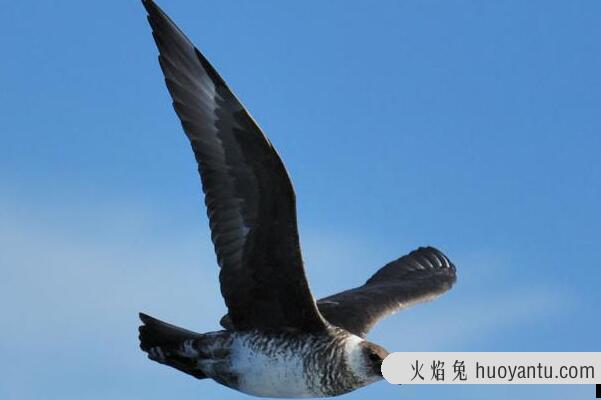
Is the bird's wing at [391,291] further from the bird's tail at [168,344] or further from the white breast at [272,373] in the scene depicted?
the bird's tail at [168,344]

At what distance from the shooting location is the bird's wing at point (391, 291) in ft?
48.6

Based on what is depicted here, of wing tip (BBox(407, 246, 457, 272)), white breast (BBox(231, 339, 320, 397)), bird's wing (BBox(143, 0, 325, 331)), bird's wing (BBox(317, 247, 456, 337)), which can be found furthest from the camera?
wing tip (BBox(407, 246, 457, 272))

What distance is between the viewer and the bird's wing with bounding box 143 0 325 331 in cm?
1245

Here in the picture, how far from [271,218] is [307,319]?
1.20m

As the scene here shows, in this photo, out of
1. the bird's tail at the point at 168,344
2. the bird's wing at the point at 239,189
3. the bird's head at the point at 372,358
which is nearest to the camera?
the bird's wing at the point at 239,189

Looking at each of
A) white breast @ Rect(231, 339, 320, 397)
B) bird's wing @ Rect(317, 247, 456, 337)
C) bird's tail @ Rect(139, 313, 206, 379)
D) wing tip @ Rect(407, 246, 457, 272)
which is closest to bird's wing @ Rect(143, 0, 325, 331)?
white breast @ Rect(231, 339, 320, 397)

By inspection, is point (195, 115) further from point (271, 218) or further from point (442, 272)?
point (442, 272)

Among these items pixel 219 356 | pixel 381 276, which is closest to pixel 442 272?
pixel 381 276

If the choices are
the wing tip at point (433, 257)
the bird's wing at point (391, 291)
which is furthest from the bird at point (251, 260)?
the wing tip at point (433, 257)

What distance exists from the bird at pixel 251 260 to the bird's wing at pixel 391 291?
157cm

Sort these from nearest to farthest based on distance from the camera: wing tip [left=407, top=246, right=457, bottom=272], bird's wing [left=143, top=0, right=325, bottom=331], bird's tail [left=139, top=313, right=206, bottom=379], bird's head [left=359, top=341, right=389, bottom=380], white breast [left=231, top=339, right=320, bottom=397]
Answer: bird's wing [left=143, top=0, right=325, bottom=331]
bird's head [left=359, top=341, right=389, bottom=380]
white breast [left=231, top=339, right=320, bottom=397]
bird's tail [left=139, top=313, right=206, bottom=379]
wing tip [left=407, top=246, right=457, bottom=272]

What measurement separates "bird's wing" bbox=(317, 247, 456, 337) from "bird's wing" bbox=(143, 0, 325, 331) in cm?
172

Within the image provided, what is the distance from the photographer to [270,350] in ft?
42.6

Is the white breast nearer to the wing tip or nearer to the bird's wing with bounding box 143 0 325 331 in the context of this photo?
the bird's wing with bounding box 143 0 325 331
